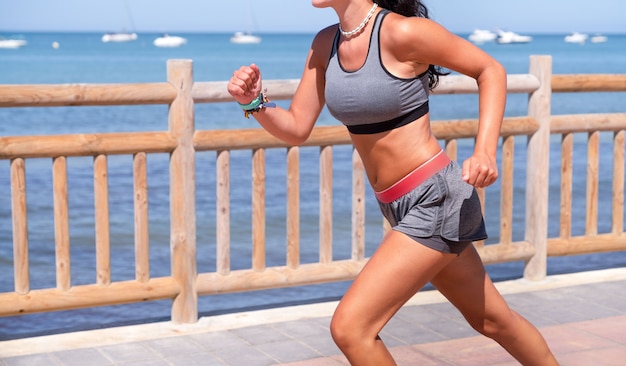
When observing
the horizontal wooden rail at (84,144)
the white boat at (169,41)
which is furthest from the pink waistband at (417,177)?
the white boat at (169,41)

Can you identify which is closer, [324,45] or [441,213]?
[441,213]

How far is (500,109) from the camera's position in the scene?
335cm

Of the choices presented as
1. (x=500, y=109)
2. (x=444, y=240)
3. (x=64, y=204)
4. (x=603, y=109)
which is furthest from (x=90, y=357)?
(x=603, y=109)

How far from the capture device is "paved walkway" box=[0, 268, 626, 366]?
16.9 feet

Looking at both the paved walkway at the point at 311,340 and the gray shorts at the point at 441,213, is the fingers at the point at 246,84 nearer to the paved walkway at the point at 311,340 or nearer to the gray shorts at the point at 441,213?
the gray shorts at the point at 441,213

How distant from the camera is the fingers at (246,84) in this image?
3566 mm

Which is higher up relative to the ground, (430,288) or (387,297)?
Result: (387,297)

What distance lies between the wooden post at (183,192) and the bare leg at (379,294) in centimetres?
246

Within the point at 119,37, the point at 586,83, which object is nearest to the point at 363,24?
the point at 586,83

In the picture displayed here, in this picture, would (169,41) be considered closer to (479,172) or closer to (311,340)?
(311,340)

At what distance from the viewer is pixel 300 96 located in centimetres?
387

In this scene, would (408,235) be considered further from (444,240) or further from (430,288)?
(430,288)

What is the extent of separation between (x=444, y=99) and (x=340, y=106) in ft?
141

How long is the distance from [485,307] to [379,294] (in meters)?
0.51
